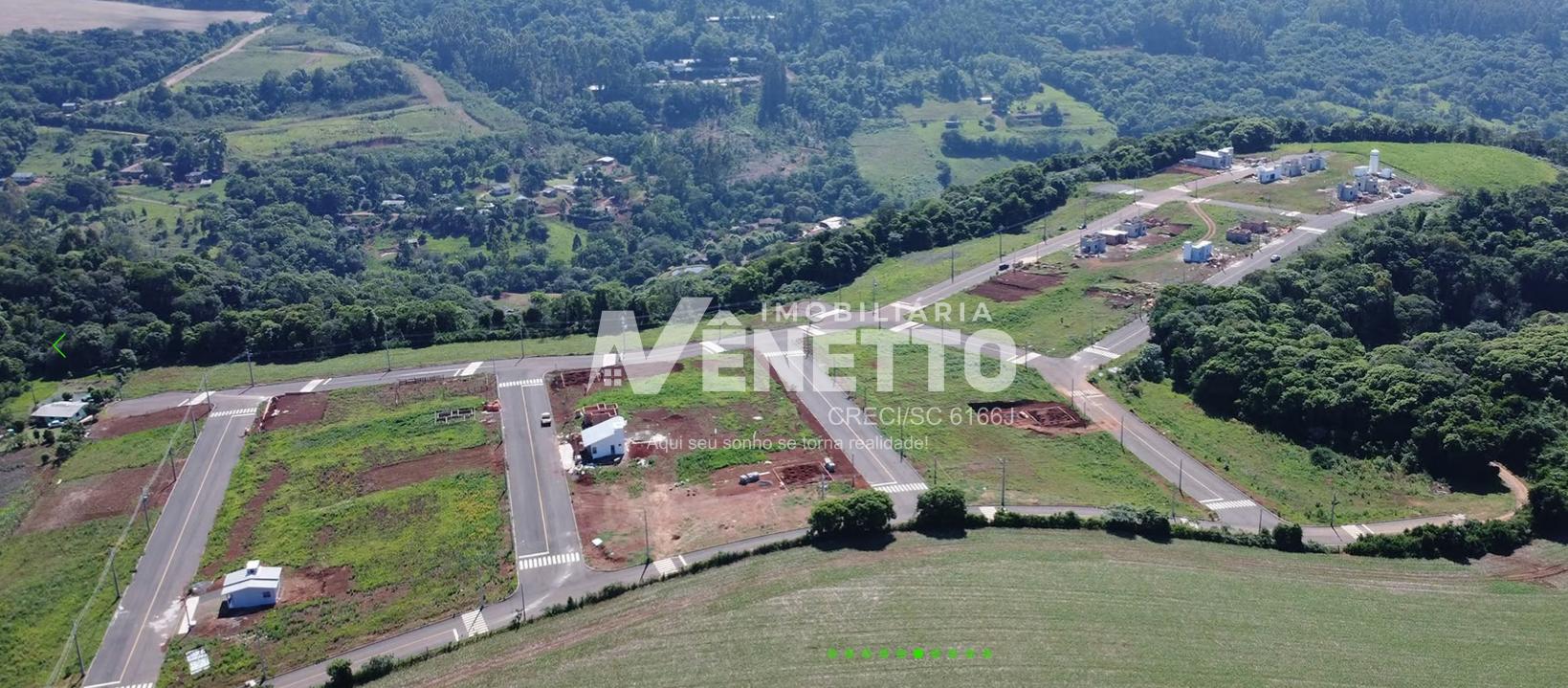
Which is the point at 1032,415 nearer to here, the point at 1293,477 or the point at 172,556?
the point at 1293,477

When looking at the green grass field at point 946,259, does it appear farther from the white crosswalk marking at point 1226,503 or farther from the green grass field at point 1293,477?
the white crosswalk marking at point 1226,503

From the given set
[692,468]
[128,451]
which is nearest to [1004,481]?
[692,468]

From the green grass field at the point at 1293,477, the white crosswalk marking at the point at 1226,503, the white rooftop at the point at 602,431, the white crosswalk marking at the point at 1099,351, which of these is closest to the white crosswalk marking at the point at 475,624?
the white rooftop at the point at 602,431

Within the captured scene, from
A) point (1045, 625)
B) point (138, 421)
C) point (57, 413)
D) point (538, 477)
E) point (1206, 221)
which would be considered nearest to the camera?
point (1045, 625)

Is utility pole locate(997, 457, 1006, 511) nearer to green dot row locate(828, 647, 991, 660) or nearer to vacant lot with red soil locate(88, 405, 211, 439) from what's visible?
green dot row locate(828, 647, 991, 660)

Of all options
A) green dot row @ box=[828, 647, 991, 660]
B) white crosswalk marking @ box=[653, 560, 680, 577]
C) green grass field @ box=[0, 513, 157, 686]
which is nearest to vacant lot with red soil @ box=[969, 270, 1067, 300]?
white crosswalk marking @ box=[653, 560, 680, 577]
